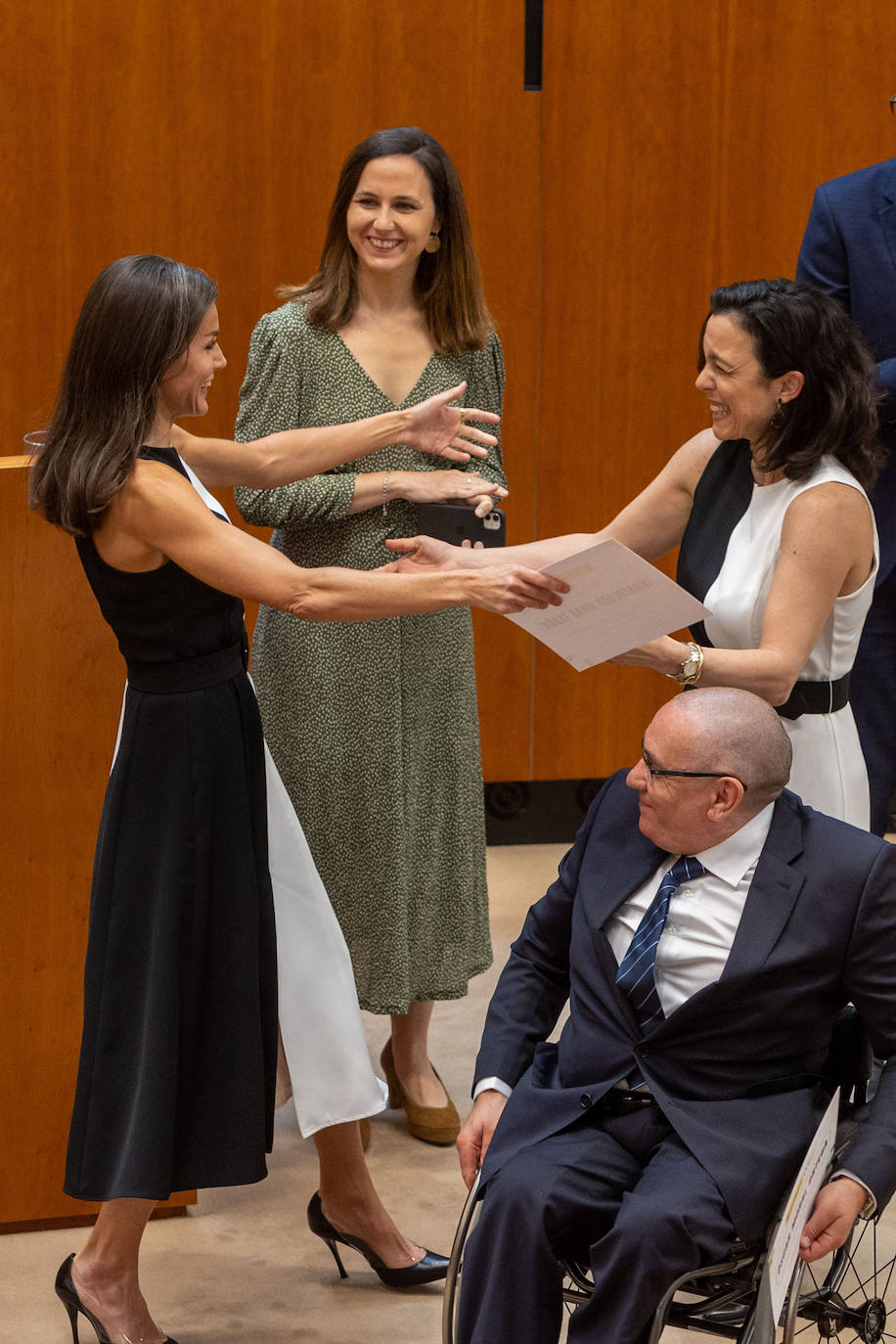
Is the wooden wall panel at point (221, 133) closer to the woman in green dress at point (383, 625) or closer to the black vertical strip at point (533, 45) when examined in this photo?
the black vertical strip at point (533, 45)

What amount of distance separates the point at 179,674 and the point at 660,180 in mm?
3123

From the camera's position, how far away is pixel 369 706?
3.66 m

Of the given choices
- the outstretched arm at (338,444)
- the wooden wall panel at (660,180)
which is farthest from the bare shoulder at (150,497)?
the wooden wall panel at (660,180)

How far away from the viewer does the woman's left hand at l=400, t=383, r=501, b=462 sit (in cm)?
344

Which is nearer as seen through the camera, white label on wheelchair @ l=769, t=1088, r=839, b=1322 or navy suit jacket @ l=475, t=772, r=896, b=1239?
white label on wheelchair @ l=769, t=1088, r=839, b=1322

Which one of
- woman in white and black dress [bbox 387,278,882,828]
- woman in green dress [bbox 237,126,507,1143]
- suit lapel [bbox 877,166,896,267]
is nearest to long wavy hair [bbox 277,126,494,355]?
woman in green dress [bbox 237,126,507,1143]

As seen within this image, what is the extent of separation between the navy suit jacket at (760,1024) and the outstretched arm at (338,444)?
1.12 metres

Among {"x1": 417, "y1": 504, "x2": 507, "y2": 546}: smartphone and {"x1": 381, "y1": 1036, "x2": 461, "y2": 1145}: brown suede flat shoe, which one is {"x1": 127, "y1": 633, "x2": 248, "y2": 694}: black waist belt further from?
{"x1": 381, "y1": 1036, "x2": 461, "y2": 1145}: brown suede flat shoe

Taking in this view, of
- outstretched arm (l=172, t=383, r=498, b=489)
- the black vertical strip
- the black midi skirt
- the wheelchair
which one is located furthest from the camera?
the black vertical strip

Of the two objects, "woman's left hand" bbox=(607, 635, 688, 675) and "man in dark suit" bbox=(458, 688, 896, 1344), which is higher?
"woman's left hand" bbox=(607, 635, 688, 675)

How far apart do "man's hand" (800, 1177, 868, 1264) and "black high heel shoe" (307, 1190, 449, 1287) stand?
1.07 meters

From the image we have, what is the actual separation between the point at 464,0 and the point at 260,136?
720 mm

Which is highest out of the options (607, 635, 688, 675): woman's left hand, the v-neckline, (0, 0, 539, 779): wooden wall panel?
(0, 0, 539, 779): wooden wall panel

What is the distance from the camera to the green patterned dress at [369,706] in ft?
11.8
